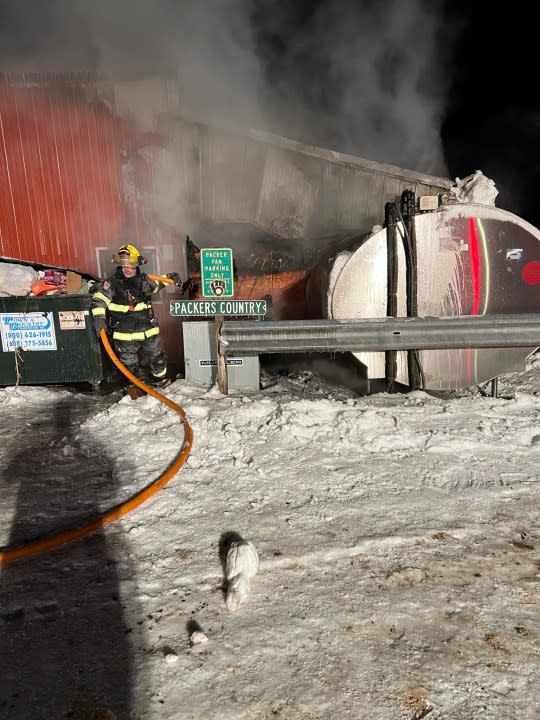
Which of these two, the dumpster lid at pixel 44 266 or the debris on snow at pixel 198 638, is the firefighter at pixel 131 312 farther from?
the debris on snow at pixel 198 638

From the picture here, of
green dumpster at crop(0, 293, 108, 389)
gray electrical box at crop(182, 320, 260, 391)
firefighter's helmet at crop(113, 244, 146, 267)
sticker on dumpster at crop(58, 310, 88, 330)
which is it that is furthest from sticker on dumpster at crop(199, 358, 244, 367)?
sticker on dumpster at crop(58, 310, 88, 330)

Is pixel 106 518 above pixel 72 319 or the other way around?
the other way around

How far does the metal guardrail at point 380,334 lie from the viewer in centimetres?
391

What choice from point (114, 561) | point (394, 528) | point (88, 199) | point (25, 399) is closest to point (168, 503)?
point (114, 561)

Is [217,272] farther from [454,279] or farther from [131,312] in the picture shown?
[454,279]

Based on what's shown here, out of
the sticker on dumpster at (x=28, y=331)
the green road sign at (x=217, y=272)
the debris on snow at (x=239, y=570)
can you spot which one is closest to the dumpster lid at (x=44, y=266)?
the sticker on dumpster at (x=28, y=331)

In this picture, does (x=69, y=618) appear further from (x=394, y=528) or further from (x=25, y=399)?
(x=25, y=399)

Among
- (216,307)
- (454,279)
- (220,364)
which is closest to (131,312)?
(216,307)

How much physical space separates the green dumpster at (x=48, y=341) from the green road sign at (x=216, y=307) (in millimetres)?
1687

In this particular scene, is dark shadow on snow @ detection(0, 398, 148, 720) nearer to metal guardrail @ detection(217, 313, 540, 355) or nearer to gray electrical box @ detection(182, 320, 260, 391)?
metal guardrail @ detection(217, 313, 540, 355)

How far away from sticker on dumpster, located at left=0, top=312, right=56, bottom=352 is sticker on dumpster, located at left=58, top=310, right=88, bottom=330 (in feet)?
0.36

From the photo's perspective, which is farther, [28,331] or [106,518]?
[28,331]

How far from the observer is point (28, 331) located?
5.23 m

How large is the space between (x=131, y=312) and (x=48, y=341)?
108 centimetres
